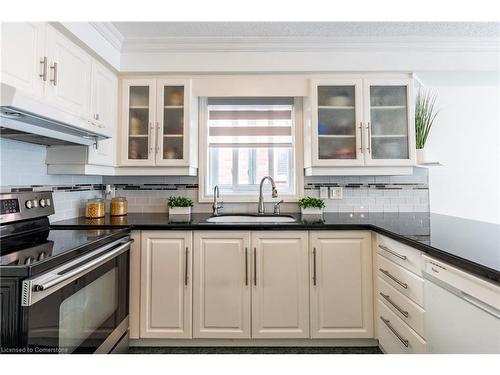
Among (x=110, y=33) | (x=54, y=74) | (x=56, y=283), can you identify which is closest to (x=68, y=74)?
(x=54, y=74)

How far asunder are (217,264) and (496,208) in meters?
2.58

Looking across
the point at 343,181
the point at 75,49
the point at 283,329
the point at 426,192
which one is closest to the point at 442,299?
the point at 283,329

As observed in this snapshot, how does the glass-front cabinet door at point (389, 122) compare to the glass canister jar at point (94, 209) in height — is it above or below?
above

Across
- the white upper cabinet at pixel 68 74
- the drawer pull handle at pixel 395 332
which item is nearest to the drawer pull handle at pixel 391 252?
the drawer pull handle at pixel 395 332

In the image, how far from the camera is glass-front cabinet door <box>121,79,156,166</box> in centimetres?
227

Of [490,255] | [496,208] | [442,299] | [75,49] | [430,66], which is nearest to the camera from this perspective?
[490,255]

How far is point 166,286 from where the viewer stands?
1.87 metres

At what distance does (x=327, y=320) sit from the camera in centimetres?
187

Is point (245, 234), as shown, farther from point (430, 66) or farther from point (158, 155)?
point (430, 66)

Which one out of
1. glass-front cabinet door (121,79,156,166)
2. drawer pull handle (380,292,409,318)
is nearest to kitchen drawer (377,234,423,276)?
drawer pull handle (380,292,409,318)

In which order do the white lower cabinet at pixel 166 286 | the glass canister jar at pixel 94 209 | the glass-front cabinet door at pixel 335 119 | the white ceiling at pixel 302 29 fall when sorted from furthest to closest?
1. the glass-front cabinet door at pixel 335 119
2. the glass canister jar at pixel 94 209
3. the white ceiling at pixel 302 29
4. the white lower cabinet at pixel 166 286

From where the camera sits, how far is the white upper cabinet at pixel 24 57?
127 centimetres

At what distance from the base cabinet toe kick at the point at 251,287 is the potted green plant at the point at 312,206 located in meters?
0.46

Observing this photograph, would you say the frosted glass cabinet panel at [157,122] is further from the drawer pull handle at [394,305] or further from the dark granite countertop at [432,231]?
the drawer pull handle at [394,305]
